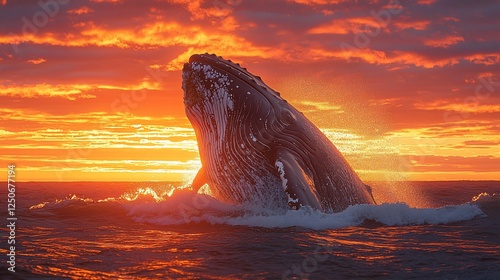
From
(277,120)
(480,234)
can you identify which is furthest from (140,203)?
(480,234)

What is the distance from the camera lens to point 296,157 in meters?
12.0

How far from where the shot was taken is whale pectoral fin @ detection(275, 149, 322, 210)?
34.8 ft

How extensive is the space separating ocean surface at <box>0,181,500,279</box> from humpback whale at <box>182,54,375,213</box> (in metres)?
0.44

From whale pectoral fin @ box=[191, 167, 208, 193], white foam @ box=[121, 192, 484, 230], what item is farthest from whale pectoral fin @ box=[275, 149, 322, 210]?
whale pectoral fin @ box=[191, 167, 208, 193]

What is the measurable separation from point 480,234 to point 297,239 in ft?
15.7

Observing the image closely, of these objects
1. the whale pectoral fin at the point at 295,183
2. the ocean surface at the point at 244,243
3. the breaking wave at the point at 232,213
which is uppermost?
the whale pectoral fin at the point at 295,183

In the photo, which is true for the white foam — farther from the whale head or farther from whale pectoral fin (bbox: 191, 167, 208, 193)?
the whale head

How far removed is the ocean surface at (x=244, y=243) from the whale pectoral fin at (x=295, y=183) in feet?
0.85

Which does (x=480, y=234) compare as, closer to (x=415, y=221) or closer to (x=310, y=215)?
(x=415, y=221)

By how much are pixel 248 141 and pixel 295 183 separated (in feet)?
5.57

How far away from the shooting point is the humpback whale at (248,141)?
11.8 meters

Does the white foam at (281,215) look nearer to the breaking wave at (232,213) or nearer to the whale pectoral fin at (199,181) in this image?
the breaking wave at (232,213)

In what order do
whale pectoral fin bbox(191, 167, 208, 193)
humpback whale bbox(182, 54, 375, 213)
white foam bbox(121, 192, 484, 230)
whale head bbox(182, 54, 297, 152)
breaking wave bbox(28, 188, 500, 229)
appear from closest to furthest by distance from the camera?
white foam bbox(121, 192, 484, 230), breaking wave bbox(28, 188, 500, 229), humpback whale bbox(182, 54, 375, 213), whale head bbox(182, 54, 297, 152), whale pectoral fin bbox(191, 167, 208, 193)

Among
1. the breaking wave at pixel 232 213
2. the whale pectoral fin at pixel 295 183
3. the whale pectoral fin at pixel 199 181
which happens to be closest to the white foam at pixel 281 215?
the breaking wave at pixel 232 213
